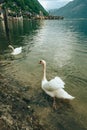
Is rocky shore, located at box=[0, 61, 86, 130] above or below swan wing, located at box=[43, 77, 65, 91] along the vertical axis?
below

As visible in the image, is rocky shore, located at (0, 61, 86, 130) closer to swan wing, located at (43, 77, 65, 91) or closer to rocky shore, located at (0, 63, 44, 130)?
rocky shore, located at (0, 63, 44, 130)

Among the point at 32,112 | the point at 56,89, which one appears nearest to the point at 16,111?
the point at 32,112

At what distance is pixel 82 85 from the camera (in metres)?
15.6

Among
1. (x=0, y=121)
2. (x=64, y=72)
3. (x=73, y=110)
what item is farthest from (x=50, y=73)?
(x=0, y=121)

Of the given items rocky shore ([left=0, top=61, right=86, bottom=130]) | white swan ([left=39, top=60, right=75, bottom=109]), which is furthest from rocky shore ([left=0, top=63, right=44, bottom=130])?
white swan ([left=39, top=60, right=75, bottom=109])

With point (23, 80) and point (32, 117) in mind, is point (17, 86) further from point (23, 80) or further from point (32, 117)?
point (32, 117)

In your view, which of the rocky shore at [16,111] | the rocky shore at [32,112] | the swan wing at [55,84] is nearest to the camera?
the rocky shore at [16,111]

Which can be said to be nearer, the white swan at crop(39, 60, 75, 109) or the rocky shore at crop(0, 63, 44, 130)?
the rocky shore at crop(0, 63, 44, 130)

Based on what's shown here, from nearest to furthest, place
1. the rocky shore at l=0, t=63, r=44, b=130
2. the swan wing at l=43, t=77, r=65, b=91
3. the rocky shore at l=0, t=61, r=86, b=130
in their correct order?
1. the rocky shore at l=0, t=63, r=44, b=130
2. the rocky shore at l=0, t=61, r=86, b=130
3. the swan wing at l=43, t=77, r=65, b=91

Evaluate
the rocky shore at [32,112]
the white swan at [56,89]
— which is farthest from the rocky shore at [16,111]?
the white swan at [56,89]

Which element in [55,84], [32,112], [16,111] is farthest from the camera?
[55,84]

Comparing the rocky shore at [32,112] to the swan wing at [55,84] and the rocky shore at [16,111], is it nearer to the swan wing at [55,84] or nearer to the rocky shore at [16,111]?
the rocky shore at [16,111]

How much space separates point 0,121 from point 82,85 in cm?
780

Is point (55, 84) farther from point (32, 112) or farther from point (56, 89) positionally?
point (32, 112)
